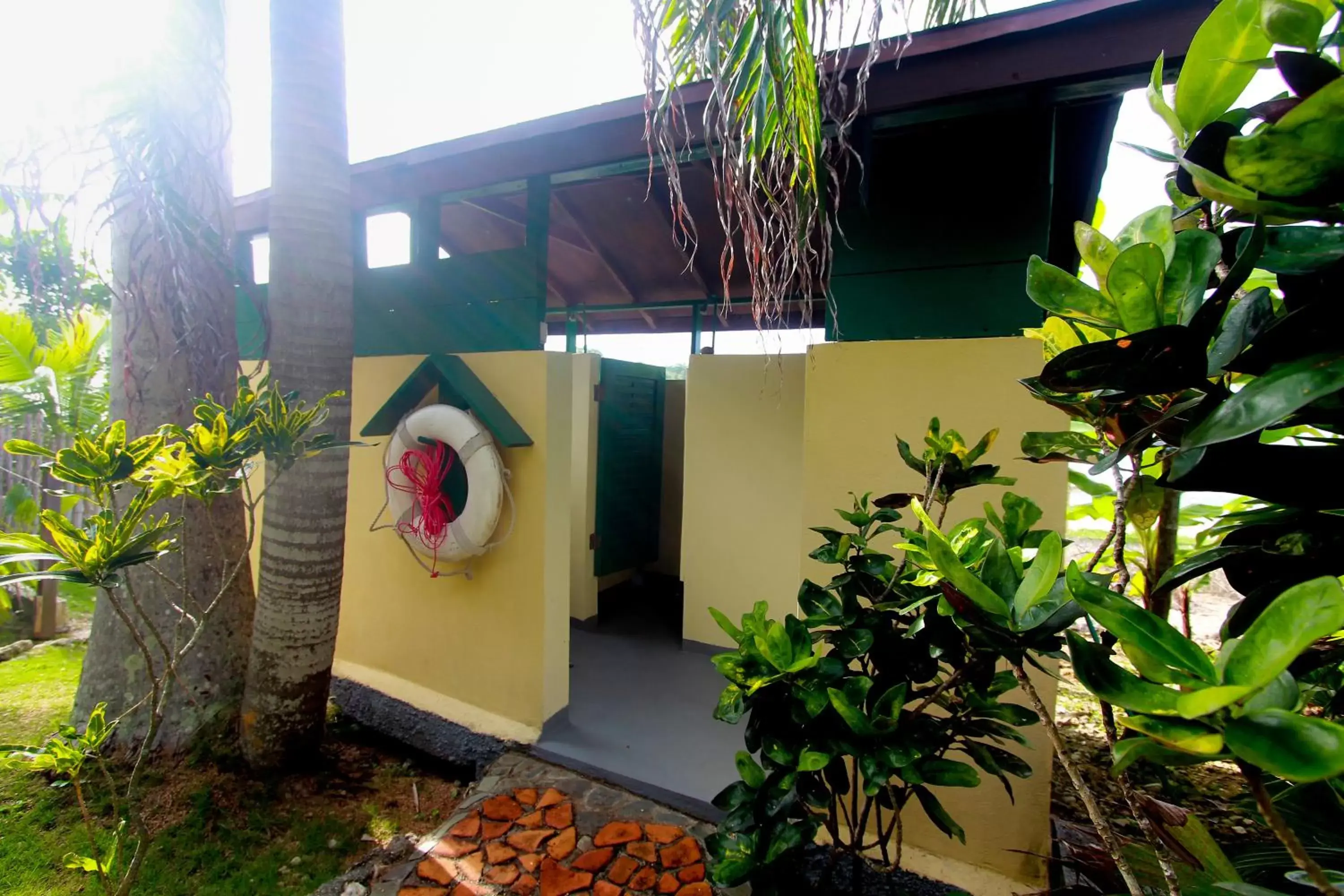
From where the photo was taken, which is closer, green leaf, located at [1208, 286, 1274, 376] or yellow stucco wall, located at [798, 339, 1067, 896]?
green leaf, located at [1208, 286, 1274, 376]

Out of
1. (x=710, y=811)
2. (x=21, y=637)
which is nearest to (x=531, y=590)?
(x=710, y=811)

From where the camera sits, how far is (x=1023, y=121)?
1.82m

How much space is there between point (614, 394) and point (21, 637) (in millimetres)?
4928

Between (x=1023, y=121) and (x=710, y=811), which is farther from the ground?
(x=1023, y=121)

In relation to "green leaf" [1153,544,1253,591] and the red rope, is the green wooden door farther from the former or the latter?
Result: "green leaf" [1153,544,1253,591]

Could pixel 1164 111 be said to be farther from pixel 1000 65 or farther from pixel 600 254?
pixel 600 254

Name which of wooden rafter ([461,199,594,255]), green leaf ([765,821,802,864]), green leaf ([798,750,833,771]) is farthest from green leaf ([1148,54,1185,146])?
wooden rafter ([461,199,594,255])

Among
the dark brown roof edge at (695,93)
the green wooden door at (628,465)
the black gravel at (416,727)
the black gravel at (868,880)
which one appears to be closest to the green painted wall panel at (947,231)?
the dark brown roof edge at (695,93)

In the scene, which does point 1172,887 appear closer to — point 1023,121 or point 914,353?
point 914,353

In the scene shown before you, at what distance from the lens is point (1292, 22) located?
53cm

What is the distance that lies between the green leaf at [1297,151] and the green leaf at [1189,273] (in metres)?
0.09

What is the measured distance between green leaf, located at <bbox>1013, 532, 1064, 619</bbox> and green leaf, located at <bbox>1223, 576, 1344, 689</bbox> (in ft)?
0.62

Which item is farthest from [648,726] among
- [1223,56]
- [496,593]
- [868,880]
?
[1223,56]

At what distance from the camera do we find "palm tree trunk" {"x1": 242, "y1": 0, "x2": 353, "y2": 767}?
228 centimetres
